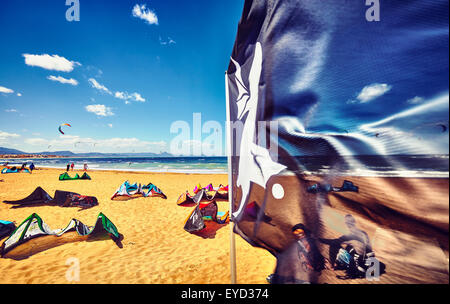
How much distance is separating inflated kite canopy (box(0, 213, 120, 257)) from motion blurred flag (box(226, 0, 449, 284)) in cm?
444

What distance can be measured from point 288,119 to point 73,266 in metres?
5.17

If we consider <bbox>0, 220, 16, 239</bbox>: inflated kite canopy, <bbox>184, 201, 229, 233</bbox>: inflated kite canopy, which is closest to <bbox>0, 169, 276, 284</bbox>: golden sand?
<bbox>184, 201, 229, 233</bbox>: inflated kite canopy

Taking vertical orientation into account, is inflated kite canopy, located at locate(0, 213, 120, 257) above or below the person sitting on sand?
below

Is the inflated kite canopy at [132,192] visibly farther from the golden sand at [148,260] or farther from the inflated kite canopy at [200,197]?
the golden sand at [148,260]

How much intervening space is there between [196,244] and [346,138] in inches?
176

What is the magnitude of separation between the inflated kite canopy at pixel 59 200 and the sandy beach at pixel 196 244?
1.35 ft

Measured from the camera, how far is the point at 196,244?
4629 mm

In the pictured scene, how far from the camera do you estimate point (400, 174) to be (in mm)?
1365

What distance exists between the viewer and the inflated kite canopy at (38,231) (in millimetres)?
4020

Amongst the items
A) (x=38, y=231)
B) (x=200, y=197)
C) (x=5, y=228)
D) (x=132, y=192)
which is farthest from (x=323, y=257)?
(x=132, y=192)

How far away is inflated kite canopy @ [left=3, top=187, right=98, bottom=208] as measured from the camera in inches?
299

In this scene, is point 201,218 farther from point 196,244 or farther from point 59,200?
point 59,200

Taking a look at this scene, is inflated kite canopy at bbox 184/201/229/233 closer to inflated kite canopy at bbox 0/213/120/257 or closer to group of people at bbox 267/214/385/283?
inflated kite canopy at bbox 0/213/120/257

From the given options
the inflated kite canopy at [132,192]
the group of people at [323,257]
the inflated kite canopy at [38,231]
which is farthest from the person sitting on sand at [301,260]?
the inflated kite canopy at [132,192]
